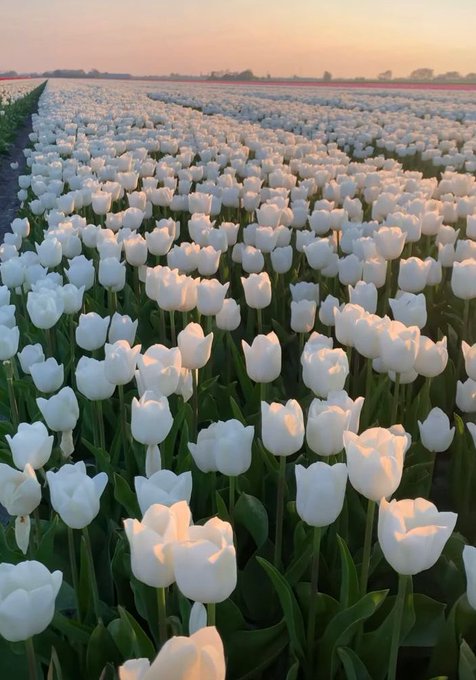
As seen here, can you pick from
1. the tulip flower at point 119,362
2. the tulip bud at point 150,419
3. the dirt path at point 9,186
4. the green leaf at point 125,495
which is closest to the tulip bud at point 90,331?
the tulip flower at point 119,362

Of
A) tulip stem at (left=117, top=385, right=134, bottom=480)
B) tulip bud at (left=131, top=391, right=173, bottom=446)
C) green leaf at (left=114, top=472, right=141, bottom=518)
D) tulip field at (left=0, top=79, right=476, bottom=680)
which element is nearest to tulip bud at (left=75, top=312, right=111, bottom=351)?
tulip field at (left=0, top=79, right=476, bottom=680)

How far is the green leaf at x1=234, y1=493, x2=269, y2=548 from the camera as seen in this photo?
188cm

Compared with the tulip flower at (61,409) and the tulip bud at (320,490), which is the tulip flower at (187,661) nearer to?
Result: the tulip bud at (320,490)

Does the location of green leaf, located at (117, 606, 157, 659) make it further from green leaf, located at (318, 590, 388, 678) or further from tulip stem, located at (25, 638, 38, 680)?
green leaf, located at (318, 590, 388, 678)

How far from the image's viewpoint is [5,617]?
1181 millimetres

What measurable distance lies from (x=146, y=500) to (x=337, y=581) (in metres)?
0.72

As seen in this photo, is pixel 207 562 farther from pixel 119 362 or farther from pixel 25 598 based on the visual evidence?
pixel 119 362

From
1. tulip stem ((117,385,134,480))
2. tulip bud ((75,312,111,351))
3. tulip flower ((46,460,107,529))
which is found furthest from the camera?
tulip bud ((75,312,111,351))

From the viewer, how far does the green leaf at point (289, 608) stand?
4.72 ft

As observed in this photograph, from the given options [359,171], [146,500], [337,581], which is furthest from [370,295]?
[359,171]

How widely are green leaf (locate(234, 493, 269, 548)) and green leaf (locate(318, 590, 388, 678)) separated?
1.22ft

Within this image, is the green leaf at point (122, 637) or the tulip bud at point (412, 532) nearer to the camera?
the tulip bud at point (412, 532)

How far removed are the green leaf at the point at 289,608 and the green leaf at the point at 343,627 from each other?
5 centimetres

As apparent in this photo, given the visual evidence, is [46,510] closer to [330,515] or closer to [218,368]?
[218,368]
